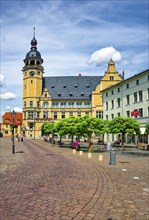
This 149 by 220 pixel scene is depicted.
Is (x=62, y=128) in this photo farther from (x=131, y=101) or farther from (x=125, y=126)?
(x=131, y=101)

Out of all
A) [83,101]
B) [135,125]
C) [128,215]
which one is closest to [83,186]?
[128,215]

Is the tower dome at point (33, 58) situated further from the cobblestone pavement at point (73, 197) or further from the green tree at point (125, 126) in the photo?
the cobblestone pavement at point (73, 197)

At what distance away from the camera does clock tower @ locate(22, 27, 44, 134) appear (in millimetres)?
89062

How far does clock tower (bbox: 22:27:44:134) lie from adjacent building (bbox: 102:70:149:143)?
34621mm

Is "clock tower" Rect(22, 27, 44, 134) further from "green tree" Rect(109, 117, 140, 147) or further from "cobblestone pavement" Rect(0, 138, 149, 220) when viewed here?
"cobblestone pavement" Rect(0, 138, 149, 220)

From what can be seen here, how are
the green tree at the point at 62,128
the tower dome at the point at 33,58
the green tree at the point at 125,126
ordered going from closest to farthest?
the green tree at the point at 125,126 < the green tree at the point at 62,128 < the tower dome at the point at 33,58

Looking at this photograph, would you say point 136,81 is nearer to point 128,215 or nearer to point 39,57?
point 128,215

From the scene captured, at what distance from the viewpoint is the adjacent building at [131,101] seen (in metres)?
45.5

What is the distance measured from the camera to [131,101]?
5062 centimetres

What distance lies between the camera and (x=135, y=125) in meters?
36.7

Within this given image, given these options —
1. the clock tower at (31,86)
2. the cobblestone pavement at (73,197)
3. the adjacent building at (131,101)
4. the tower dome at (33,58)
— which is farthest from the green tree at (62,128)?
the tower dome at (33,58)

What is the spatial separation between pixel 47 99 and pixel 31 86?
7.46m

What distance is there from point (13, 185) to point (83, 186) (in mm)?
3014

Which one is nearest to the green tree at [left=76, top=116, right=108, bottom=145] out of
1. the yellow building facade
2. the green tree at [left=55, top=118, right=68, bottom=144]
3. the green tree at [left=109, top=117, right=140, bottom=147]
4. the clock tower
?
the green tree at [left=109, top=117, right=140, bottom=147]
